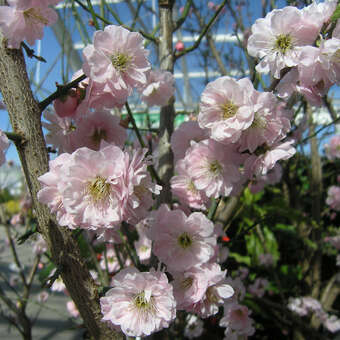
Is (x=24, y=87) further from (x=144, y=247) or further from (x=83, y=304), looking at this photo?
(x=144, y=247)

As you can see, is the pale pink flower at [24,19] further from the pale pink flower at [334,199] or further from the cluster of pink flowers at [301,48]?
the pale pink flower at [334,199]

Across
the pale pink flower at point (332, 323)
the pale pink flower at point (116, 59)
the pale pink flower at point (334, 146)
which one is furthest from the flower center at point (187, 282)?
the pale pink flower at point (334, 146)

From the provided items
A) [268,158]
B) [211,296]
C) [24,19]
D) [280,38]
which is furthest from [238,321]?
[24,19]

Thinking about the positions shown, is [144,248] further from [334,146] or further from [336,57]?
[334,146]

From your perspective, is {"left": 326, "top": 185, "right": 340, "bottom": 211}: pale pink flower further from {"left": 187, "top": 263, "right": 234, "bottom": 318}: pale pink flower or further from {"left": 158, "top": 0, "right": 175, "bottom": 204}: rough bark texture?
{"left": 187, "top": 263, "right": 234, "bottom": 318}: pale pink flower

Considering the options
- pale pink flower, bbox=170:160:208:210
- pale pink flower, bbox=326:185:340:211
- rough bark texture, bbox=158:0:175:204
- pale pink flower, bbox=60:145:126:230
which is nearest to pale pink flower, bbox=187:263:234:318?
pale pink flower, bbox=170:160:208:210
